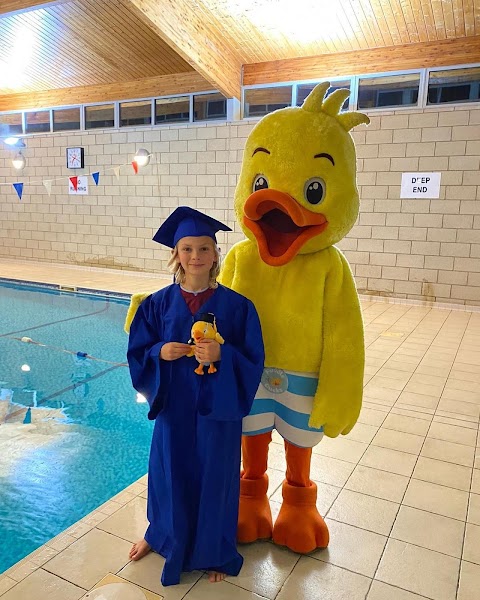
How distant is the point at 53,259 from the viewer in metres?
10.1

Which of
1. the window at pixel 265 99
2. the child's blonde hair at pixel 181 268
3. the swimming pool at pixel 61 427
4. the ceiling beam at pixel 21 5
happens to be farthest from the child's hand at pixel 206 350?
the window at pixel 265 99

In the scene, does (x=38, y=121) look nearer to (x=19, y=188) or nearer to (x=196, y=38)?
(x=19, y=188)

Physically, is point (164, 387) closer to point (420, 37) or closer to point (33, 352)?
point (33, 352)

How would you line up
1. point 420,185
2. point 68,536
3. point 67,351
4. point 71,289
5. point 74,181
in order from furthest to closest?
1. point 74,181
2. point 71,289
3. point 420,185
4. point 67,351
5. point 68,536

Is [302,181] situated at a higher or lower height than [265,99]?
lower

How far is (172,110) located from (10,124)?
4.02 metres

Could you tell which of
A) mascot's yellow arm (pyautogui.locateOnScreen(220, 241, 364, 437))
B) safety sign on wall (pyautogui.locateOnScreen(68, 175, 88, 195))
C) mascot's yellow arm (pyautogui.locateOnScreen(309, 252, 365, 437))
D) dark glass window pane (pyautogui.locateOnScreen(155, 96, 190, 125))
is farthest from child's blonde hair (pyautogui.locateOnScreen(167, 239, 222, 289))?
safety sign on wall (pyautogui.locateOnScreen(68, 175, 88, 195))

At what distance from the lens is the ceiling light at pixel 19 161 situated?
9.95 m

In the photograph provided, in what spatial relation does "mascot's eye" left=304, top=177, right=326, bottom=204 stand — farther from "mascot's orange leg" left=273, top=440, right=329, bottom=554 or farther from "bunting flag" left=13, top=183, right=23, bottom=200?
"bunting flag" left=13, top=183, right=23, bottom=200

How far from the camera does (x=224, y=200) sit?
834cm

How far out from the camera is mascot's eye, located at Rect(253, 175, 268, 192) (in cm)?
156

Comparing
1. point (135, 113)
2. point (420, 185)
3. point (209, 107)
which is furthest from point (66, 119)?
point (420, 185)

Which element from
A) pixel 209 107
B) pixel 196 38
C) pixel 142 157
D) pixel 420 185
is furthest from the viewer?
pixel 142 157

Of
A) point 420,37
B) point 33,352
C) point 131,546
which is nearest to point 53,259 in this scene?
point 33,352
